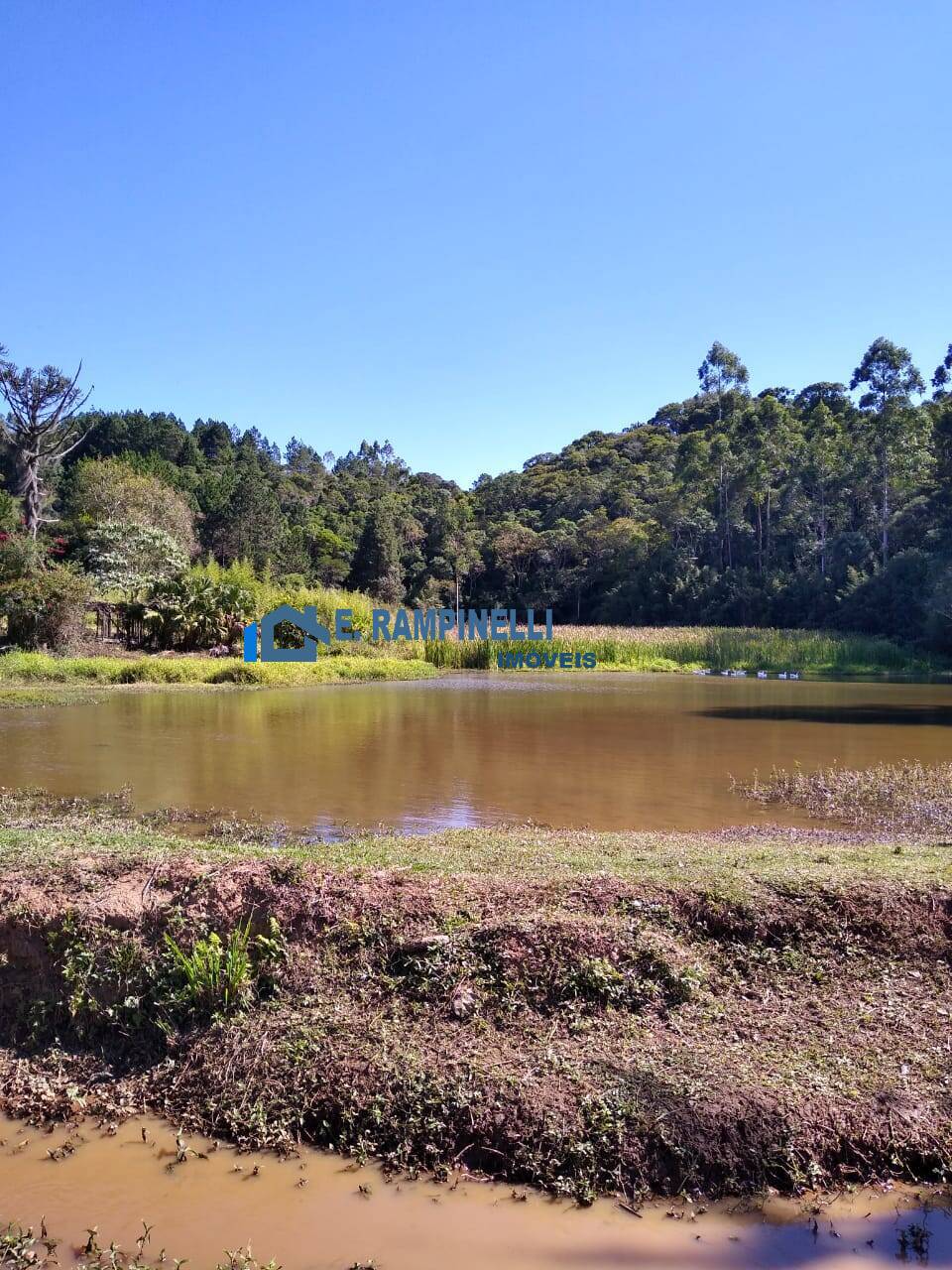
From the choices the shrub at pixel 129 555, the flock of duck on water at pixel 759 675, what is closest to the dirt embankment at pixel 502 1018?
the shrub at pixel 129 555

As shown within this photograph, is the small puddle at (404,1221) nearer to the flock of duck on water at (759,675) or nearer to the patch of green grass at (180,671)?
the patch of green grass at (180,671)

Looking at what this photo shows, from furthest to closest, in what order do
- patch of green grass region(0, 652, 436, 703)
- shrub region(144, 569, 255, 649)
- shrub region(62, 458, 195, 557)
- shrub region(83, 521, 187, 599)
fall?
shrub region(62, 458, 195, 557) → shrub region(83, 521, 187, 599) → shrub region(144, 569, 255, 649) → patch of green grass region(0, 652, 436, 703)

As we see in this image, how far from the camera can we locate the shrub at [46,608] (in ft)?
75.6

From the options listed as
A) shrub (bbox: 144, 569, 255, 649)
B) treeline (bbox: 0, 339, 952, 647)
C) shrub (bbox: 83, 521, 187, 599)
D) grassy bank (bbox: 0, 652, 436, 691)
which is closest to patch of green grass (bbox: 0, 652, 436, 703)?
grassy bank (bbox: 0, 652, 436, 691)

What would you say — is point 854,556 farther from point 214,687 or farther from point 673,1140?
point 673,1140

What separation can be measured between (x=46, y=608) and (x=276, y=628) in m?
7.28

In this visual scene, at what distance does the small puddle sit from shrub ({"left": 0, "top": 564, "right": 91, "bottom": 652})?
887 inches

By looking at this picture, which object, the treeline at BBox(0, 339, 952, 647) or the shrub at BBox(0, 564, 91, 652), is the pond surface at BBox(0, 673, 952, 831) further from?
the treeline at BBox(0, 339, 952, 647)

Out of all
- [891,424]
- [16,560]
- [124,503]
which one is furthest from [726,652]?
[124,503]

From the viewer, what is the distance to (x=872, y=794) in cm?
919

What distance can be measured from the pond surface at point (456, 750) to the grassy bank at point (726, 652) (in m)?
9.63

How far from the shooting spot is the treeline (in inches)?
1485

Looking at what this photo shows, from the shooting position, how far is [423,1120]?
312cm

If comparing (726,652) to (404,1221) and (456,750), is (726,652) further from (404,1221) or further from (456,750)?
(404,1221)
